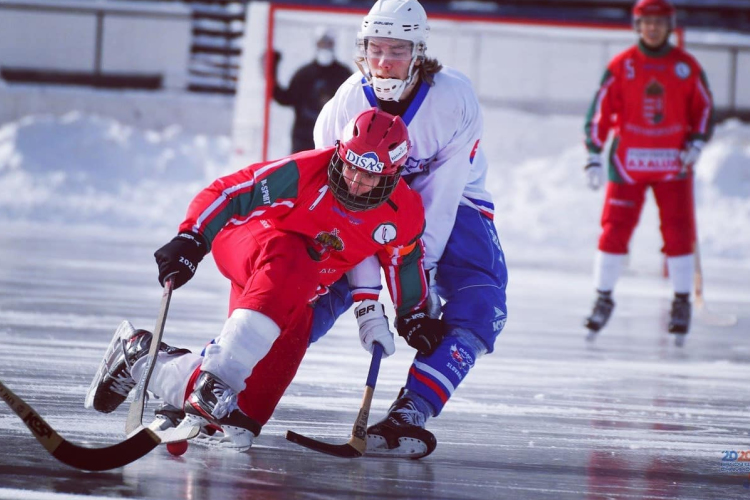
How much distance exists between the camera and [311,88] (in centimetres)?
770

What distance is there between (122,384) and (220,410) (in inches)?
20.0

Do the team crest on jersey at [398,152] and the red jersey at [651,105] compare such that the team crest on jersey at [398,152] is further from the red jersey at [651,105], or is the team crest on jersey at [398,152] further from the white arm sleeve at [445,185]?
the red jersey at [651,105]

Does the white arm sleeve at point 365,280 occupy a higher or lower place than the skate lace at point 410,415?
higher

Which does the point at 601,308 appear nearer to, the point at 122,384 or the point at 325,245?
the point at 325,245

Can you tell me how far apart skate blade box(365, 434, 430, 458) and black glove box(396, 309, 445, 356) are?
0.34 meters

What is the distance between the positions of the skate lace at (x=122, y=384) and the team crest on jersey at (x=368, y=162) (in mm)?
815

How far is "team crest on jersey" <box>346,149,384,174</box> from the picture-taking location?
2.89m

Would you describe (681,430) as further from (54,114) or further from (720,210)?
(54,114)

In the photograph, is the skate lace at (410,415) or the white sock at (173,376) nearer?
the white sock at (173,376)

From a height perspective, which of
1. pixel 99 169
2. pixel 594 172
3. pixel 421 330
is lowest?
pixel 99 169

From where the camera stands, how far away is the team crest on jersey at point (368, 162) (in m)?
2.89

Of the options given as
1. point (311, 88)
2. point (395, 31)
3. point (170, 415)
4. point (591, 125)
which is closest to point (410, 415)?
point (170, 415)

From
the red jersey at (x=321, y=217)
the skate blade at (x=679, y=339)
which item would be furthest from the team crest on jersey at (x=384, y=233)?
the skate blade at (x=679, y=339)

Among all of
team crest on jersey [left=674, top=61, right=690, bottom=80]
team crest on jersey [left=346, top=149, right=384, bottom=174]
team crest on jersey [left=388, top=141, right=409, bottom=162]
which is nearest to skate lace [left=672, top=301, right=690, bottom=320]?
team crest on jersey [left=674, top=61, right=690, bottom=80]
